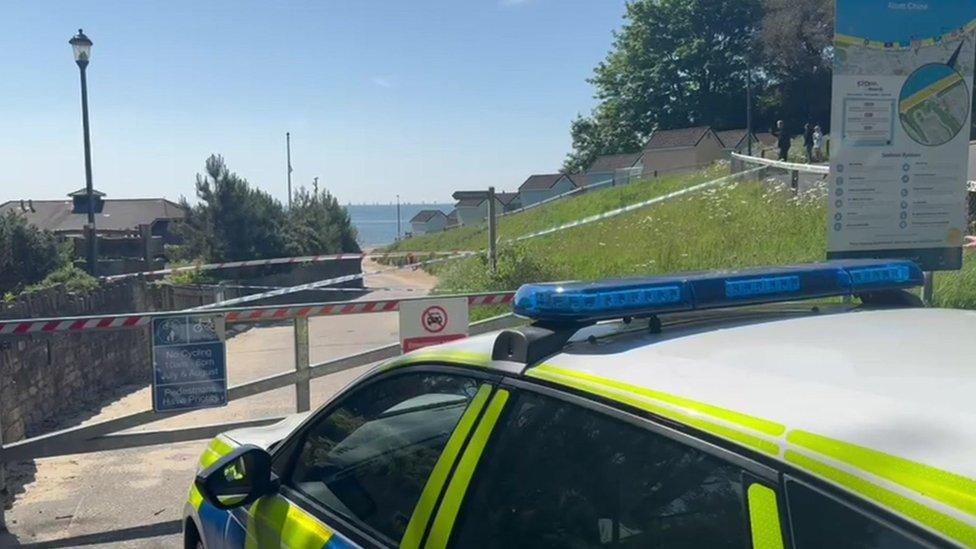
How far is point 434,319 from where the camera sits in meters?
6.85

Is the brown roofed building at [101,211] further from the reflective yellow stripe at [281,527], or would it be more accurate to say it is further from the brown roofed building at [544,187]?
the reflective yellow stripe at [281,527]

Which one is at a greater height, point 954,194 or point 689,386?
point 954,194

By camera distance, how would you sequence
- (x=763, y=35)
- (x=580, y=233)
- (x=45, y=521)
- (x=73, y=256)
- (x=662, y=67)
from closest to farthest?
(x=45, y=521)
(x=580, y=233)
(x=73, y=256)
(x=763, y=35)
(x=662, y=67)

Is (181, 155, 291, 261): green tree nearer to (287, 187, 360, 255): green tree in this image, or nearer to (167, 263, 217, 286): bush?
(287, 187, 360, 255): green tree

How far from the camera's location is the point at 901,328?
2.25 m

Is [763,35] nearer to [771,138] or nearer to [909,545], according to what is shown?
[771,138]

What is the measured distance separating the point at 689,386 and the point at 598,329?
0.62 m

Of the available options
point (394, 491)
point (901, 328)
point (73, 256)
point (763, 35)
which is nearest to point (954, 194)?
point (901, 328)

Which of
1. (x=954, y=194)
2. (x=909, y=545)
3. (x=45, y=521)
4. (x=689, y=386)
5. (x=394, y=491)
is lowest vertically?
(x=45, y=521)

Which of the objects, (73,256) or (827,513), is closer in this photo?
(827,513)

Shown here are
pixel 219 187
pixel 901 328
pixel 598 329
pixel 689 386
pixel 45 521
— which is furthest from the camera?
pixel 219 187

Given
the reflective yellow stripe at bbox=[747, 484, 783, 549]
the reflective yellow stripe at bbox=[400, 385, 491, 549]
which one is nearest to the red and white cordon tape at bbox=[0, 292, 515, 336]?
the reflective yellow stripe at bbox=[400, 385, 491, 549]

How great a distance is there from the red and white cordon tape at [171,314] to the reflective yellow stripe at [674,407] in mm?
3281

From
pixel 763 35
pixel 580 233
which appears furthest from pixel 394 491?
pixel 763 35
